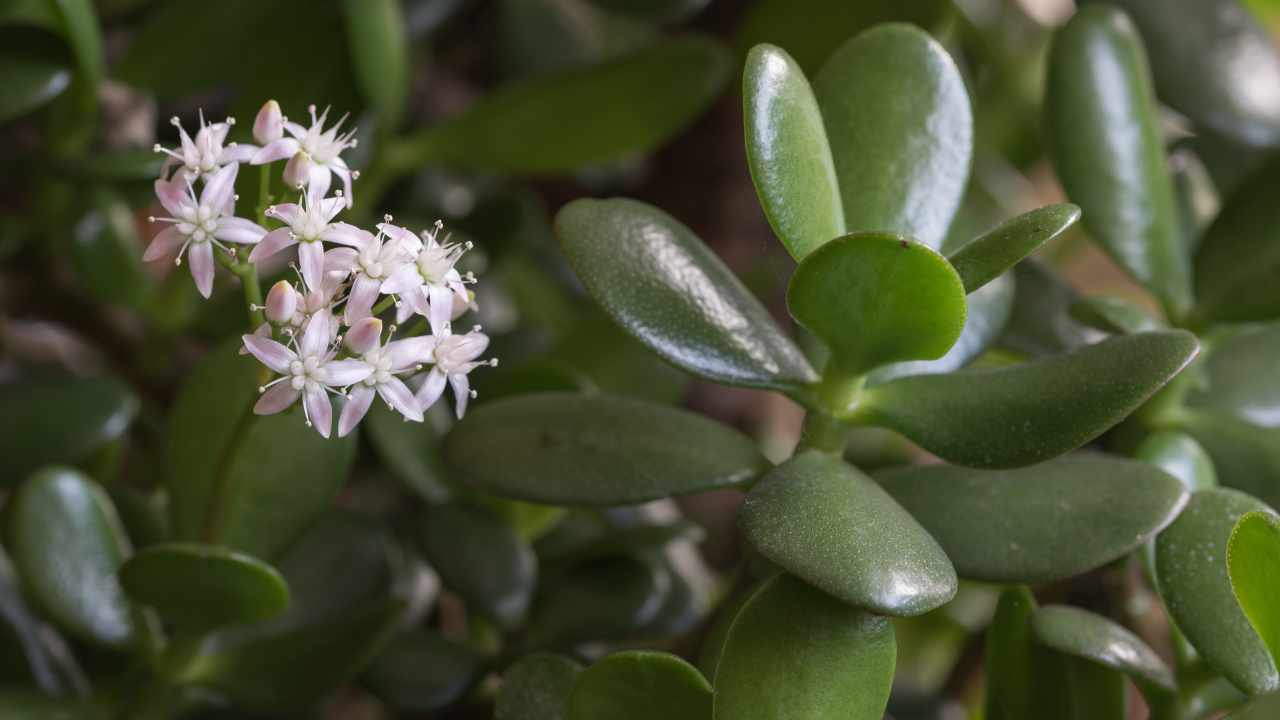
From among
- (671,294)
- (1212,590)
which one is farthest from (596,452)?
(1212,590)

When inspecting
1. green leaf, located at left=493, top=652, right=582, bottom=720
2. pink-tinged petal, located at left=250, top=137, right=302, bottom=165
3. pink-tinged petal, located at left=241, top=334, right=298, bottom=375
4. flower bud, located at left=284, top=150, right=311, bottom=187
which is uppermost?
pink-tinged petal, located at left=250, top=137, right=302, bottom=165

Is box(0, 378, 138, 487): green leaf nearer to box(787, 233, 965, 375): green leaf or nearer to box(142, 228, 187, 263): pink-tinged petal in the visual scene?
box(142, 228, 187, 263): pink-tinged petal

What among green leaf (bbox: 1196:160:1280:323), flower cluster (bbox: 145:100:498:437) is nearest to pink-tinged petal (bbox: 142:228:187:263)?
flower cluster (bbox: 145:100:498:437)

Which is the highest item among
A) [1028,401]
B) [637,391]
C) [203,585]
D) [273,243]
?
[273,243]

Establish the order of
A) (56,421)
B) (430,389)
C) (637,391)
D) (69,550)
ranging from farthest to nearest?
(637,391), (56,421), (69,550), (430,389)

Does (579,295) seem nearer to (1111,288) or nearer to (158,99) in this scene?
(158,99)

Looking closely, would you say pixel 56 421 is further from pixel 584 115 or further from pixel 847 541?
pixel 847 541

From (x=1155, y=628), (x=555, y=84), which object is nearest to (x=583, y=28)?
(x=555, y=84)
